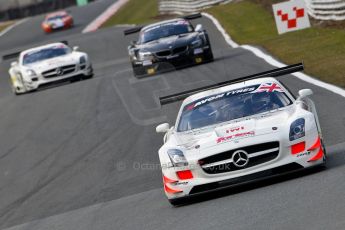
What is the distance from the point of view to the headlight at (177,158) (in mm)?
9844

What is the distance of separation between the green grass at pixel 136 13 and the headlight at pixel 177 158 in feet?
133

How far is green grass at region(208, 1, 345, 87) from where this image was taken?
1947cm

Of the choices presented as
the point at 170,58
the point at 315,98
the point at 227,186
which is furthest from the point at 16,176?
the point at 170,58

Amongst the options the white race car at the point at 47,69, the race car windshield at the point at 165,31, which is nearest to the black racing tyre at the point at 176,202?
the race car windshield at the point at 165,31

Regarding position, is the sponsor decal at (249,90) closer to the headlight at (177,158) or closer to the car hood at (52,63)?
the headlight at (177,158)

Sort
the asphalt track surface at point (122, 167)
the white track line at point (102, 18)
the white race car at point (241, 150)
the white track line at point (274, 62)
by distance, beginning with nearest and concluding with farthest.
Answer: the asphalt track surface at point (122, 167) < the white race car at point (241, 150) < the white track line at point (274, 62) < the white track line at point (102, 18)

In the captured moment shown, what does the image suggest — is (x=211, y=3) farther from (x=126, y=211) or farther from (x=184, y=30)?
(x=126, y=211)

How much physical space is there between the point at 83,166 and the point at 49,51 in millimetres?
14350

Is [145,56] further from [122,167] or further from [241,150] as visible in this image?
[241,150]

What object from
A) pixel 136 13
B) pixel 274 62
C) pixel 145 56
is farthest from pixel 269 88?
pixel 136 13

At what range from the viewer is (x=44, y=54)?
28438 mm

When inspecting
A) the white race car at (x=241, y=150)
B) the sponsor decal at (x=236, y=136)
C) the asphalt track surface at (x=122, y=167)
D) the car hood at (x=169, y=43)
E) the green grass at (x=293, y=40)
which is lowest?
the green grass at (x=293, y=40)

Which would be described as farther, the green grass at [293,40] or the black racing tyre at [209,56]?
the black racing tyre at [209,56]

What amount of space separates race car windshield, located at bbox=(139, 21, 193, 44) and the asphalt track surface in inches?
45.5
